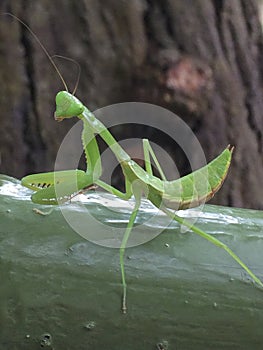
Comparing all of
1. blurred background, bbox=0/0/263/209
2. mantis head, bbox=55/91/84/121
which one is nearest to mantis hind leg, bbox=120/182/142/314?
mantis head, bbox=55/91/84/121

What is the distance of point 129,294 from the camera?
82 centimetres

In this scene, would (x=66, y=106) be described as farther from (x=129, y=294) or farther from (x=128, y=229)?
(x=129, y=294)

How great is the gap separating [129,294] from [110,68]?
42.6 inches

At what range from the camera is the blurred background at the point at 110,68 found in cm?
173

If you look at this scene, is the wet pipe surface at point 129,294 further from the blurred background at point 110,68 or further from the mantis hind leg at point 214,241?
the blurred background at point 110,68

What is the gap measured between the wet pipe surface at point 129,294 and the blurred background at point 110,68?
2.86ft

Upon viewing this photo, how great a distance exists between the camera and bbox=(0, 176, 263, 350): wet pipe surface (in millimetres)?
808

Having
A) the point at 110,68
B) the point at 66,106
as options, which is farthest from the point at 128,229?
the point at 110,68

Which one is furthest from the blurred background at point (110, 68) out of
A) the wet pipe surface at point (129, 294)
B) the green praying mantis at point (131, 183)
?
the wet pipe surface at point (129, 294)

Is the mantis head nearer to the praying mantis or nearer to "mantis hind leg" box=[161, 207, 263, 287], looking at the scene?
the praying mantis

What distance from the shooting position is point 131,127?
5.90ft

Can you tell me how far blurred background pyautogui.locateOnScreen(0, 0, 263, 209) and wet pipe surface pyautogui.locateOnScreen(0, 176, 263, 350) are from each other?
871mm

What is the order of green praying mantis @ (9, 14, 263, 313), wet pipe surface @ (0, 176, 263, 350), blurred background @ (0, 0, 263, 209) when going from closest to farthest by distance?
wet pipe surface @ (0, 176, 263, 350), green praying mantis @ (9, 14, 263, 313), blurred background @ (0, 0, 263, 209)

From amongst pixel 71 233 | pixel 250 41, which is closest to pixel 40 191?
pixel 71 233
